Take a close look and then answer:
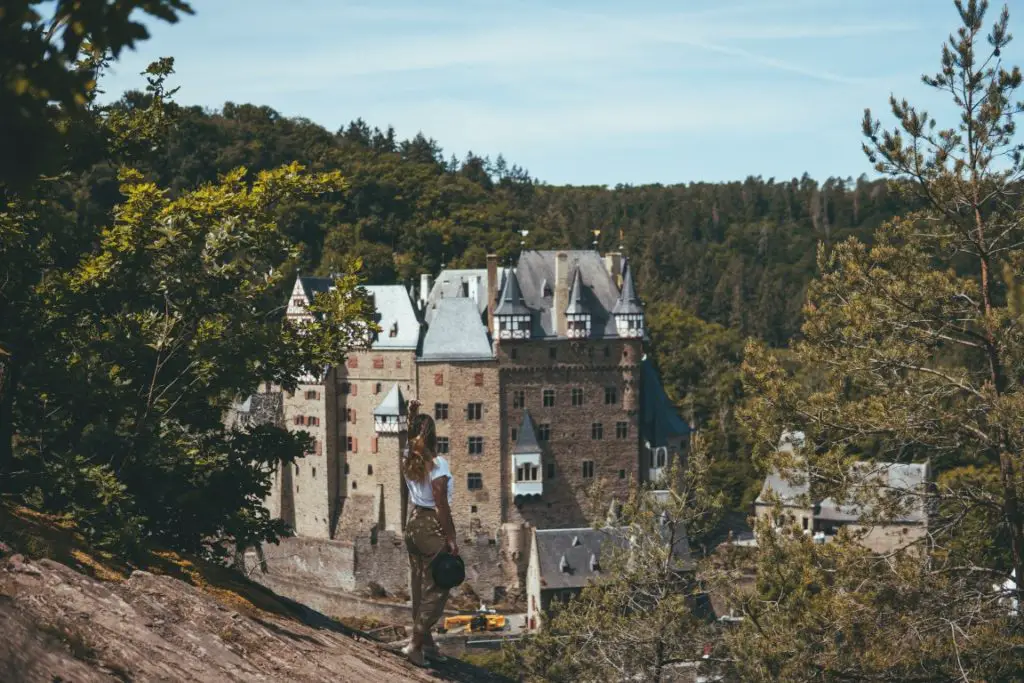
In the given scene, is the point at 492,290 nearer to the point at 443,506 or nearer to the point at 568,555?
the point at 568,555

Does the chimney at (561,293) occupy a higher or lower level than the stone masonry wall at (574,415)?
higher

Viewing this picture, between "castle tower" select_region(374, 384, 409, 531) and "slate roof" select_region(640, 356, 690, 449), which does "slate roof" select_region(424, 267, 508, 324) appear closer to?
"castle tower" select_region(374, 384, 409, 531)

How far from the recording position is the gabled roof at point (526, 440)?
2788 inches

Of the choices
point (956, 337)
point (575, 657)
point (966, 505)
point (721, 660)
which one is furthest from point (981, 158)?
point (575, 657)

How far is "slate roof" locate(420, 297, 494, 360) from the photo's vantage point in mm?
70812

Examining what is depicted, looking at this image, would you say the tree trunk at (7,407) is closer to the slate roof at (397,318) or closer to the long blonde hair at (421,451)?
the long blonde hair at (421,451)

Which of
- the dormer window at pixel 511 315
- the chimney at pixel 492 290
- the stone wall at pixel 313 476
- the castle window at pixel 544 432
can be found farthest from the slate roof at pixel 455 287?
the stone wall at pixel 313 476

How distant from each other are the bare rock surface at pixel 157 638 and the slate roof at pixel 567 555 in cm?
4608

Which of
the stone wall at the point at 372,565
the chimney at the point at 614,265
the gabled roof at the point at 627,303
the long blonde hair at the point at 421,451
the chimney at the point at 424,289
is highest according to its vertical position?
the chimney at the point at 614,265

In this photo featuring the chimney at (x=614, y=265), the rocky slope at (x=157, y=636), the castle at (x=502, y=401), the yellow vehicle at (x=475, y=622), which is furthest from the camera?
the chimney at (x=614, y=265)

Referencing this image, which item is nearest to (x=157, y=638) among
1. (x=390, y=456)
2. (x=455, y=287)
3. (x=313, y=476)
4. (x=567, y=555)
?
(x=567, y=555)

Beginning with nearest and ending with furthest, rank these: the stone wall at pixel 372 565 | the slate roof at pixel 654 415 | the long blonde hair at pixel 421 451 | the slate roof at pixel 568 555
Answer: the long blonde hair at pixel 421 451, the slate roof at pixel 568 555, the stone wall at pixel 372 565, the slate roof at pixel 654 415

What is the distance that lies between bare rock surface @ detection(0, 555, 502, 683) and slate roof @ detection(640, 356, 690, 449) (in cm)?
5964

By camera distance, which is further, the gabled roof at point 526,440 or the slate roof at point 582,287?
the slate roof at point 582,287
